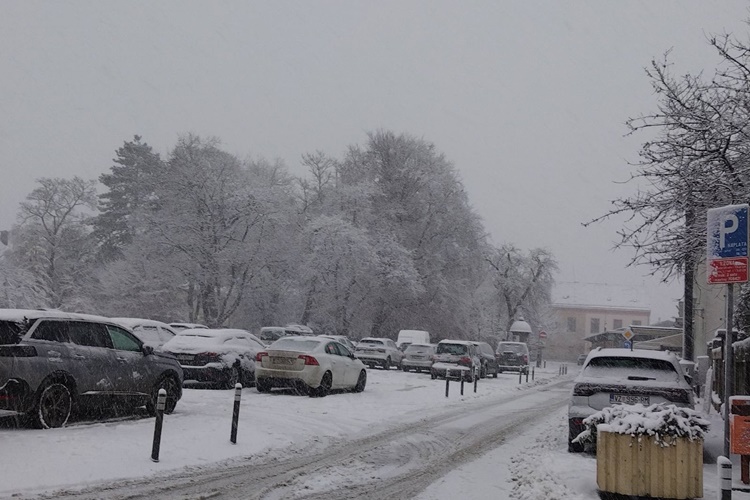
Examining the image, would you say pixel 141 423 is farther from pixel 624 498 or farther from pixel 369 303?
pixel 369 303

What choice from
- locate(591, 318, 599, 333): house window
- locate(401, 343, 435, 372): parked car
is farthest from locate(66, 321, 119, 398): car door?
locate(591, 318, 599, 333): house window

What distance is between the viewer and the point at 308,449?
35.7 ft

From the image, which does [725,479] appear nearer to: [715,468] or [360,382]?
[715,468]

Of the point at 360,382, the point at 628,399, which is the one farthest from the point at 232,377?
the point at 628,399

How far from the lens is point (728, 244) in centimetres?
781

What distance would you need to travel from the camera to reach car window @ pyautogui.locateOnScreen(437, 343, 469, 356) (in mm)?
28703

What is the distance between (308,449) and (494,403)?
1081cm

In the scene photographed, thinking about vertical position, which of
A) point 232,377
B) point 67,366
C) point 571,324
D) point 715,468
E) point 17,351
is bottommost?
point 715,468

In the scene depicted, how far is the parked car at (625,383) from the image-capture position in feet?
33.4

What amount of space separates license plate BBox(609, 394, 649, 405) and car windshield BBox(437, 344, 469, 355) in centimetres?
1841

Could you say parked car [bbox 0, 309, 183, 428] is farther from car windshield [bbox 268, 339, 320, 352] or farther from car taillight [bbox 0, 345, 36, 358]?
car windshield [bbox 268, 339, 320, 352]

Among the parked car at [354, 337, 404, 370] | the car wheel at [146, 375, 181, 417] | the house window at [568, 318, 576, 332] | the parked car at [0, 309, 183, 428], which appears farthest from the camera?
the house window at [568, 318, 576, 332]

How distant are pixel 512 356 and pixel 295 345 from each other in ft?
84.3

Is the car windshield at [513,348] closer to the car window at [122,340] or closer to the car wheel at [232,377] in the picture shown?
the car wheel at [232,377]
